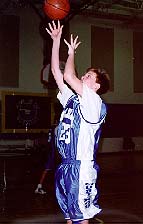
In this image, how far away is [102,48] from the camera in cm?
1655

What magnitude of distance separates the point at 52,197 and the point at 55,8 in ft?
11.6

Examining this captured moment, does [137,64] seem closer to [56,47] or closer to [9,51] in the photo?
[9,51]

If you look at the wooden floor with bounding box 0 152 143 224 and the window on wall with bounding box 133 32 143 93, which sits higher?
the window on wall with bounding box 133 32 143 93

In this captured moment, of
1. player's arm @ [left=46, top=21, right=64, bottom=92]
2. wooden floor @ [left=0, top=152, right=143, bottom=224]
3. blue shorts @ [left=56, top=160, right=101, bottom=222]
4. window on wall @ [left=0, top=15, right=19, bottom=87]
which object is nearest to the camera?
blue shorts @ [left=56, top=160, right=101, bottom=222]

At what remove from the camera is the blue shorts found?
131 inches

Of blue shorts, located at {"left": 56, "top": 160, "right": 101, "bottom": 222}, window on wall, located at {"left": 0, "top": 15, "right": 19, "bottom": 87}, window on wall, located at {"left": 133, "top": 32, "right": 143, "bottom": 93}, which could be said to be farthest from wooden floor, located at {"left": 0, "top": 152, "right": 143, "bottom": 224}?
Result: window on wall, located at {"left": 133, "top": 32, "right": 143, "bottom": 93}

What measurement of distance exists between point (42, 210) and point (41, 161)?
754cm

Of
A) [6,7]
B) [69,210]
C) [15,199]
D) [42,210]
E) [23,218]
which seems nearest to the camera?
[69,210]

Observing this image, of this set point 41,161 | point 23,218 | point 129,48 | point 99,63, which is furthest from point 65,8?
point 129,48

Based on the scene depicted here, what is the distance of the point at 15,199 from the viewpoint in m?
6.89

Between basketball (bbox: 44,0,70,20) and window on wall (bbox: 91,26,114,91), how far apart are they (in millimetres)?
10962

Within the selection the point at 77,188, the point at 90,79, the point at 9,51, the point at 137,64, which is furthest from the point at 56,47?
the point at 137,64

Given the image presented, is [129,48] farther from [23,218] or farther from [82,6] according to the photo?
[23,218]

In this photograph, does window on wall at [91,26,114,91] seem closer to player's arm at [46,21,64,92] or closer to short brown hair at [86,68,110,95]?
player's arm at [46,21,64,92]
